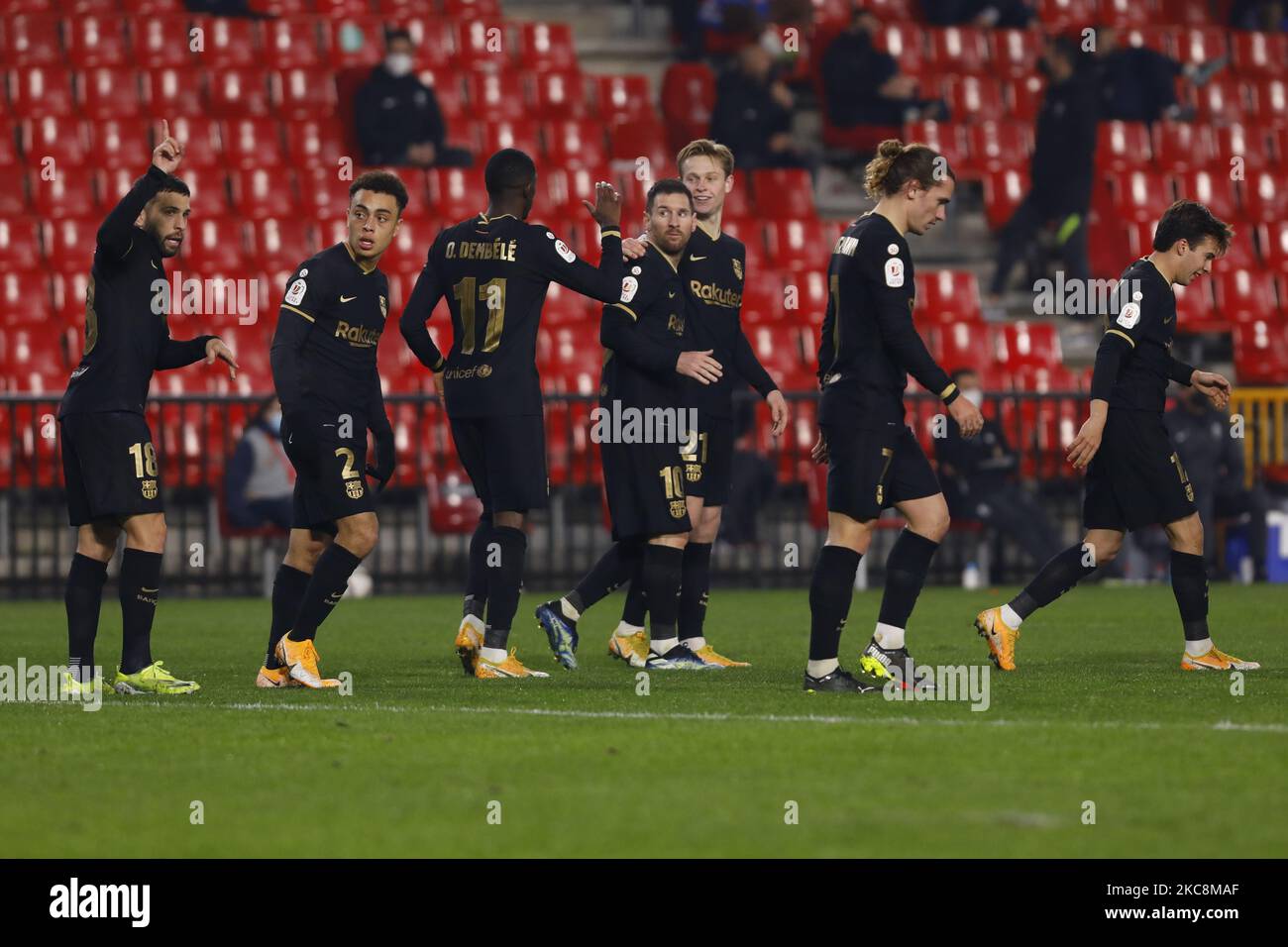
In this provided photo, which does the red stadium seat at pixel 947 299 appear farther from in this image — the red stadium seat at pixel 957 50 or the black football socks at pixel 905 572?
the black football socks at pixel 905 572

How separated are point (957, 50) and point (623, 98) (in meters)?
4.13

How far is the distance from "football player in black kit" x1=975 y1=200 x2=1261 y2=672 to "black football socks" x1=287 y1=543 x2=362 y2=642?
2887 millimetres

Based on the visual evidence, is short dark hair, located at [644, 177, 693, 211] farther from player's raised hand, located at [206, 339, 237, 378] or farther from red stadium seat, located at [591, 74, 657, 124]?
Result: red stadium seat, located at [591, 74, 657, 124]

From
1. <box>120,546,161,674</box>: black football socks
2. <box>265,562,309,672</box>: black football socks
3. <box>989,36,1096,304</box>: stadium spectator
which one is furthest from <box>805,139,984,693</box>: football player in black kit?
<box>989,36,1096,304</box>: stadium spectator

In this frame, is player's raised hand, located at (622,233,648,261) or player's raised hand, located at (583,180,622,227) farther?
player's raised hand, located at (622,233,648,261)

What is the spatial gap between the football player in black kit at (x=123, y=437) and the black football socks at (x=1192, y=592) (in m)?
4.29

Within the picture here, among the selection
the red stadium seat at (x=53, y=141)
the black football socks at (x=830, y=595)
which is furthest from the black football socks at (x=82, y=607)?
the red stadium seat at (x=53, y=141)

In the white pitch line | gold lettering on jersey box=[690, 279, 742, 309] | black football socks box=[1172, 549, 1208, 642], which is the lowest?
the white pitch line

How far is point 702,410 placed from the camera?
1043 cm

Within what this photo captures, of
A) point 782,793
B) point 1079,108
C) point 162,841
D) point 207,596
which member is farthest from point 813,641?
point 1079,108

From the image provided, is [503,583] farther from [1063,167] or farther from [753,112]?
[1063,167]

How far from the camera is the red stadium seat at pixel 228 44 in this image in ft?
67.1

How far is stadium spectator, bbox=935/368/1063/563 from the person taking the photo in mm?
16922

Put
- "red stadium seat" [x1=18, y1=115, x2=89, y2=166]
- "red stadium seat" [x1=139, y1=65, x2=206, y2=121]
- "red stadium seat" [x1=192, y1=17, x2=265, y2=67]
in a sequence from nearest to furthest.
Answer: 1. "red stadium seat" [x1=18, y1=115, x2=89, y2=166]
2. "red stadium seat" [x1=139, y1=65, x2=206, y2=121]
3. "red stadium seat" [x1=192, y1=17, x2=265, y2=67]
